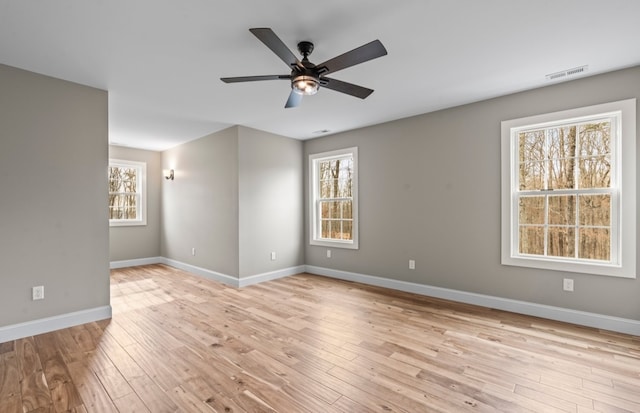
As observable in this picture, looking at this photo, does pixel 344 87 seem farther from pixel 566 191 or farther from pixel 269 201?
pixel 269 201

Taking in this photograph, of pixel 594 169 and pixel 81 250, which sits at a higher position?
pixel 594 169

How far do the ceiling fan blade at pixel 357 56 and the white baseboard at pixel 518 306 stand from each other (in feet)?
10.5

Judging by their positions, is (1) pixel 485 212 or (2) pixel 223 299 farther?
(2) pixel 223 299

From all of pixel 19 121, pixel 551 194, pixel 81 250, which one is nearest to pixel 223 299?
pixel 81 250

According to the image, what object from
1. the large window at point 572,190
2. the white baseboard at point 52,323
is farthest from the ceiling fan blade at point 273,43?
the white baseboard at point 52,323

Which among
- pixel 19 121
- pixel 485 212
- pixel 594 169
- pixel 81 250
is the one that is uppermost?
pixel 19 121

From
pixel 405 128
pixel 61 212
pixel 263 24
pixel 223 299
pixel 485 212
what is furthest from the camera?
pixel 405 128

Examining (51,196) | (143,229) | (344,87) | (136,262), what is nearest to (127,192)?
(143,229)

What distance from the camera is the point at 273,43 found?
194 centimetres

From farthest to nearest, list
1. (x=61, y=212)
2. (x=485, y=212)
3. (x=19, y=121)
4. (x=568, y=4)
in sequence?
(x=485, y=212) → (x=61, y=212) → (x=19, y=121) → (x=568, y=4)

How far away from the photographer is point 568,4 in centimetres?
198

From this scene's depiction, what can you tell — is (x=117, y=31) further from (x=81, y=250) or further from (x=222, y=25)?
(x=81, y=250)

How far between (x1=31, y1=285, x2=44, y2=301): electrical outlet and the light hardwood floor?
1.28 ft

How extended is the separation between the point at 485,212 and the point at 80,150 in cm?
478
